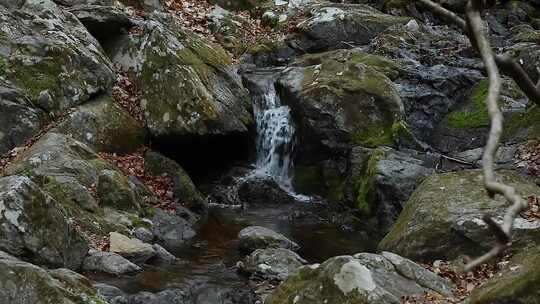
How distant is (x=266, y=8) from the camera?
22.4m

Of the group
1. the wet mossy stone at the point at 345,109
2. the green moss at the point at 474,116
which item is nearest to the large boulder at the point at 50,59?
the wet mossy stone at the point at 345,109

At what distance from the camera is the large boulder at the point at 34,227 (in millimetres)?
7723

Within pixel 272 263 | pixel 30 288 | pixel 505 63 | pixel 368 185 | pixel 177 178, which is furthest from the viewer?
pixel 177 178

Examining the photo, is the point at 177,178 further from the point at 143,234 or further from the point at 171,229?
the point at 143,234

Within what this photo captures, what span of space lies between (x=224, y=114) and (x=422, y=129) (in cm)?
497

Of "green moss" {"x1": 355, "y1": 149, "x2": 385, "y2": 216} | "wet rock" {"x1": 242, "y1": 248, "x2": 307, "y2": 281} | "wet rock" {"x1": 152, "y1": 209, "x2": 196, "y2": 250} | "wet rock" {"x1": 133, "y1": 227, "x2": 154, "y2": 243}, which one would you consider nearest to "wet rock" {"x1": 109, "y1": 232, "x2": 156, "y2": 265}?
"wet rock" {"x1": 133, "y1": 227, "x2": 154, "y2": 243}

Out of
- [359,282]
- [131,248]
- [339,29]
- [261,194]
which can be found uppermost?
[339,29]

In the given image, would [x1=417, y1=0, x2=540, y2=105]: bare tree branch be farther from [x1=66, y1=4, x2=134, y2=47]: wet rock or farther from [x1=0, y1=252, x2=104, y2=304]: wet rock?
[x1=66, y1=4, x2=134, y2=47]: wet rock

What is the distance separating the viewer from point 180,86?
1377 cm

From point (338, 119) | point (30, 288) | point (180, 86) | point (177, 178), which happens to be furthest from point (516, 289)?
point (180, 86)

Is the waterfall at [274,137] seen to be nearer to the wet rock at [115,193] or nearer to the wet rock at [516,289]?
the wet rock at [115,193]

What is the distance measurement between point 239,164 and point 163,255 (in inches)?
246

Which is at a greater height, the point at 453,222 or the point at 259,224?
the point at 453,222

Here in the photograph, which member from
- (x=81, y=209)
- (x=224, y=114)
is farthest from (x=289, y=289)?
(x=224, y=114)
